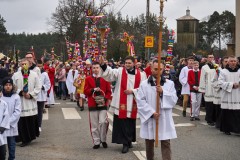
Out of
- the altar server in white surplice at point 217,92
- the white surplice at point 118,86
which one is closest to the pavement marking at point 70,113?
the altar server in white surplice at point 217,92

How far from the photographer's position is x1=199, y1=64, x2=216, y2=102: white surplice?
13.0 metres

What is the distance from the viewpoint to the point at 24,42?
95750 mm

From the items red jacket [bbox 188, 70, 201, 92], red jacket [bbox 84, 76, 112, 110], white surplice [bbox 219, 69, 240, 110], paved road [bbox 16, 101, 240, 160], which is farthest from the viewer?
red jacket [bbox 188, 70, 201, 92]

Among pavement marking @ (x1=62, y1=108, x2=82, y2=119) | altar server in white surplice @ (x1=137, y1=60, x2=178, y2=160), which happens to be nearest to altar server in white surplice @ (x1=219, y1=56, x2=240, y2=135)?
altar server in white surplice @ (x1=137, y1=60, x2=178, y2=160)

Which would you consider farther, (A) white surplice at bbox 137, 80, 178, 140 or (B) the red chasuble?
(B) the red chasuble

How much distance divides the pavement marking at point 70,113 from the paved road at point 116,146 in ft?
5.36

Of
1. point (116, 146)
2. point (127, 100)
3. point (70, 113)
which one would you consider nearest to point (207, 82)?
point (116, 146)

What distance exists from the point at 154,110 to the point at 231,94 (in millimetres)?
4379

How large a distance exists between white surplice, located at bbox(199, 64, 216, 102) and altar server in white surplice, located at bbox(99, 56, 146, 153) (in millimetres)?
4329

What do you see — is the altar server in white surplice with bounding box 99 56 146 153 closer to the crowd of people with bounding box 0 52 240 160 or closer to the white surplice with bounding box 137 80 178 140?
the crowd of people with bounding box 0 52 240 160

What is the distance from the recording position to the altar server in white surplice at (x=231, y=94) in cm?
1098

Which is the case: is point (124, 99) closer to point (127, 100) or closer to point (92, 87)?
point (127, 100)

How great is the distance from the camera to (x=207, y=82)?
13.1 m

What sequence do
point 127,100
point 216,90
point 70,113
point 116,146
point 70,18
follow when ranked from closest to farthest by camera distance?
point 127,100, point 116,146, point 216,90, point 70,113, point 70,18
